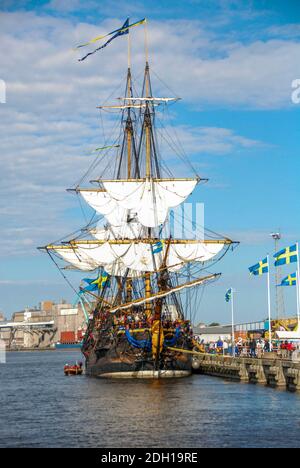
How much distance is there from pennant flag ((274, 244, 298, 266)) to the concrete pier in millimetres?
6656

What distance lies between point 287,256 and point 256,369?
8.11m

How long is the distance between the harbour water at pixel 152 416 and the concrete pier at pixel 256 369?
1.08 m

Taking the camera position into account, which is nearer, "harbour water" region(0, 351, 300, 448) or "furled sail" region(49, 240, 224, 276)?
"harbour water" region(0, 351, 300, 448)

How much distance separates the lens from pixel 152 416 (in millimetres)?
44312

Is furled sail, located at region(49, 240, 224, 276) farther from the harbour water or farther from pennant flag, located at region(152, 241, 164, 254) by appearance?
the harbour water

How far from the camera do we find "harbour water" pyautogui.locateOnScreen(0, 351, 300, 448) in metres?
36.6

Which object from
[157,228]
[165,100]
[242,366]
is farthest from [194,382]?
[165,100]

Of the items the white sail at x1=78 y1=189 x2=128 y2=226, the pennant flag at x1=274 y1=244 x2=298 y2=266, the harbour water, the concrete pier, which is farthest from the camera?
the white sail at x1=78 y1=189 x2=128 y2=226

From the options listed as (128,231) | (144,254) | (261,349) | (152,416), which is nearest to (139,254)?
(144,254)

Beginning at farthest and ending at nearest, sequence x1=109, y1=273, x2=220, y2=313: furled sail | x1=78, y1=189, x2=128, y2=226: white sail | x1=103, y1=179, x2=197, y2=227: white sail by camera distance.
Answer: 1. x1=78, y1=189, x2=128, y2=226: white sail
2. x1=103, y1=179, x2=197, y2=227: white sail
3. x1=109, y1=273, x2=220, y2=313: furled sail

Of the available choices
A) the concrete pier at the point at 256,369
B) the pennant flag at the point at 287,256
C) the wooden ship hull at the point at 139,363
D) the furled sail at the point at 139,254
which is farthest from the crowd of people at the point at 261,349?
the furled sail at the point at 139,254

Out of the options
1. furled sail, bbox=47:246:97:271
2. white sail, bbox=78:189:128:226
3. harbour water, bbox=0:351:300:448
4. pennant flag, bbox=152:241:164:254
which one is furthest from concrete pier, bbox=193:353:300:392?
white sail, bbox=78:189:128:226

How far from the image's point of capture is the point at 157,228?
83.1 metres
